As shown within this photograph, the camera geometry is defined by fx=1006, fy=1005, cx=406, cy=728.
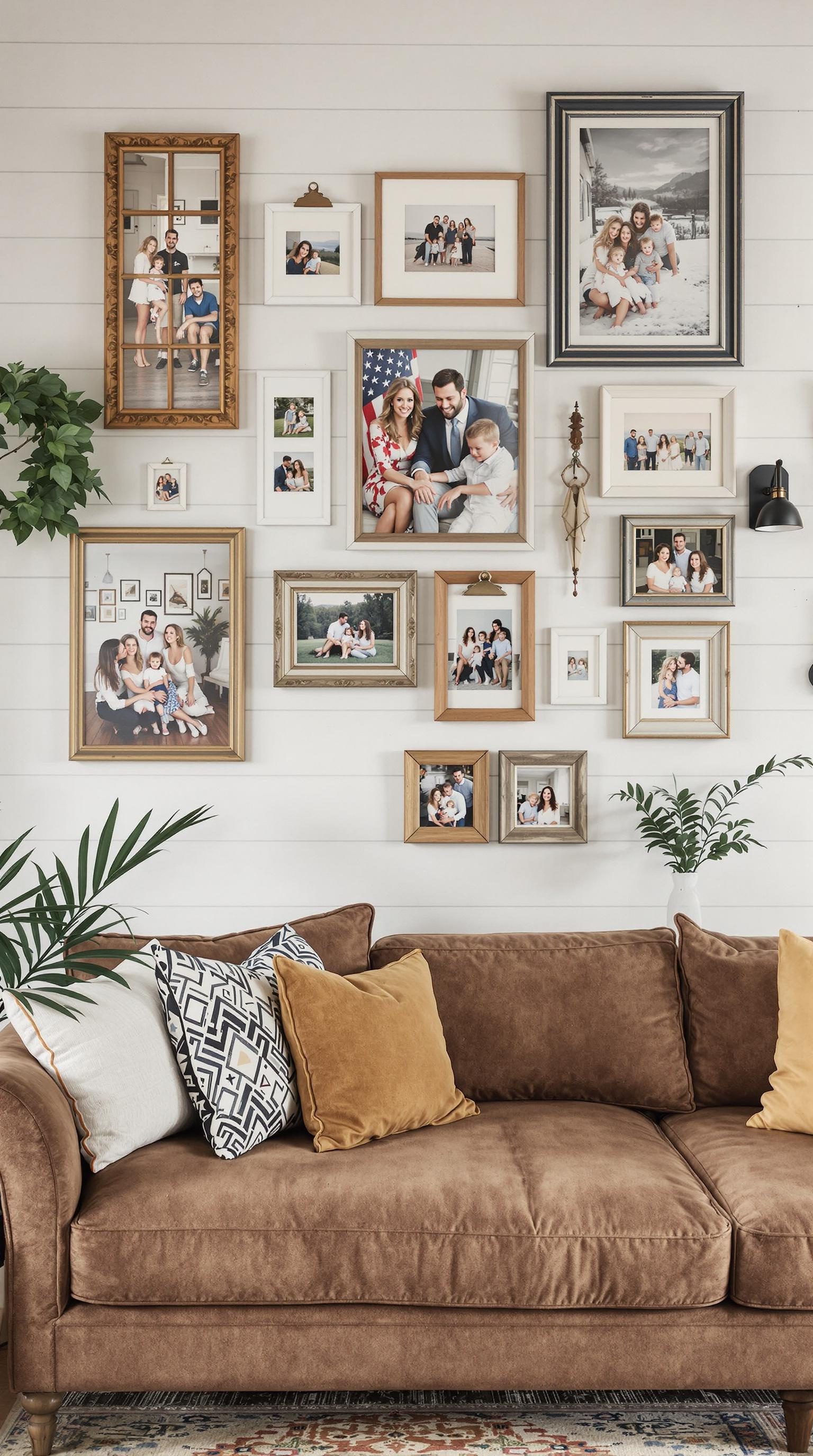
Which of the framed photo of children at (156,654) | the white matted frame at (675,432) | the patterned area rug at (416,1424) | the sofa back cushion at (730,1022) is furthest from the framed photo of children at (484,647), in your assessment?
the patterned area rug at (416,1424)

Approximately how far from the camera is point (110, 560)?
2635 millimetres

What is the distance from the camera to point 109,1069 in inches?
71.5

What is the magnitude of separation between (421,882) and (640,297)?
165cm

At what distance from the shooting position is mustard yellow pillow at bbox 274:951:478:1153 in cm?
192

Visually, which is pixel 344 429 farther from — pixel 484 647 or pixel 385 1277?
pixel 385 1277

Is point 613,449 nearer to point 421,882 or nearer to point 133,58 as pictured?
point 421,882

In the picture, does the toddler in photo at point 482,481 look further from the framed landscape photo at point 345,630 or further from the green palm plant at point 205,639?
the green palm plant at point 205,639

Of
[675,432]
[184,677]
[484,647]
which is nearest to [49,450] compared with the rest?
[184,677]

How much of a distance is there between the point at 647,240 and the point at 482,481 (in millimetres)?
775

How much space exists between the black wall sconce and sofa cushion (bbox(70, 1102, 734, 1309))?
162cm

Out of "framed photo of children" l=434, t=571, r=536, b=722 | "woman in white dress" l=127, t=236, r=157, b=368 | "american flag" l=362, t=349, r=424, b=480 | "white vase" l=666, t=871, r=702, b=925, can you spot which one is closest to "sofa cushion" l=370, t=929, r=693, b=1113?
"white vase" l=666, t=871, r=702, b=925

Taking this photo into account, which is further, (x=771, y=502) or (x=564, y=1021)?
(x=771, y=502)

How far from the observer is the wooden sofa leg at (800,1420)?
1.76m

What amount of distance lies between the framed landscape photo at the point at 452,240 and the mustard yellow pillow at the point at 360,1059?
176 centimetres
